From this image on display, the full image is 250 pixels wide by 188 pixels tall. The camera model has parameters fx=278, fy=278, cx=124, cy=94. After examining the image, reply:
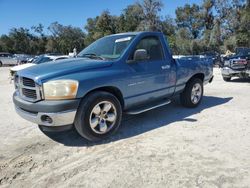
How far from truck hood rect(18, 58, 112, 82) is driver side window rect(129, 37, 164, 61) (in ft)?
3.60

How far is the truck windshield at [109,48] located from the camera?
17.8 ft

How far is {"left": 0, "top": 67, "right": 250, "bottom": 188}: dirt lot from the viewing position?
3510 millimetres

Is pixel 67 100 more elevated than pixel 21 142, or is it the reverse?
pixel 67 100

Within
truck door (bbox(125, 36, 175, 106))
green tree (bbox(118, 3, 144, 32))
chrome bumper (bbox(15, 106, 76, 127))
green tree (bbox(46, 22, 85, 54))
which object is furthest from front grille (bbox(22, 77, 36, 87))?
green tree (bbox(46, 22, 85, 54))

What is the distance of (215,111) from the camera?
678cm

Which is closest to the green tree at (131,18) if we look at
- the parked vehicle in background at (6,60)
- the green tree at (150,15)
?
the green tree at (150,15)

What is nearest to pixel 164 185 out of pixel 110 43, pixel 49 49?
pixel 110 43

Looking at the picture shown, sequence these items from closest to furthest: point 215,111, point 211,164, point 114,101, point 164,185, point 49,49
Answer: point 164,185
point 211,164
point 114,101
point 215,111
point 49,49

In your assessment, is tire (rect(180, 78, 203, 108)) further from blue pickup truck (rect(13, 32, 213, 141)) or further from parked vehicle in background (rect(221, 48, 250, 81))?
parked vehicle in background (rect(221, 48, 250, 81))

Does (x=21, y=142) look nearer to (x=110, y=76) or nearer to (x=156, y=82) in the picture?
(x=110, y=76)

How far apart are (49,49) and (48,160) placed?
69.3m

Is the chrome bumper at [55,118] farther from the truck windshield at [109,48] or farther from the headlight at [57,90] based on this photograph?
the truck windshield at [109,48]

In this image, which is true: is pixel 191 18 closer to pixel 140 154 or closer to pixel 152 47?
pixel 152 47

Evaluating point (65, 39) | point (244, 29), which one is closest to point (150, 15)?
point (244, 29)
